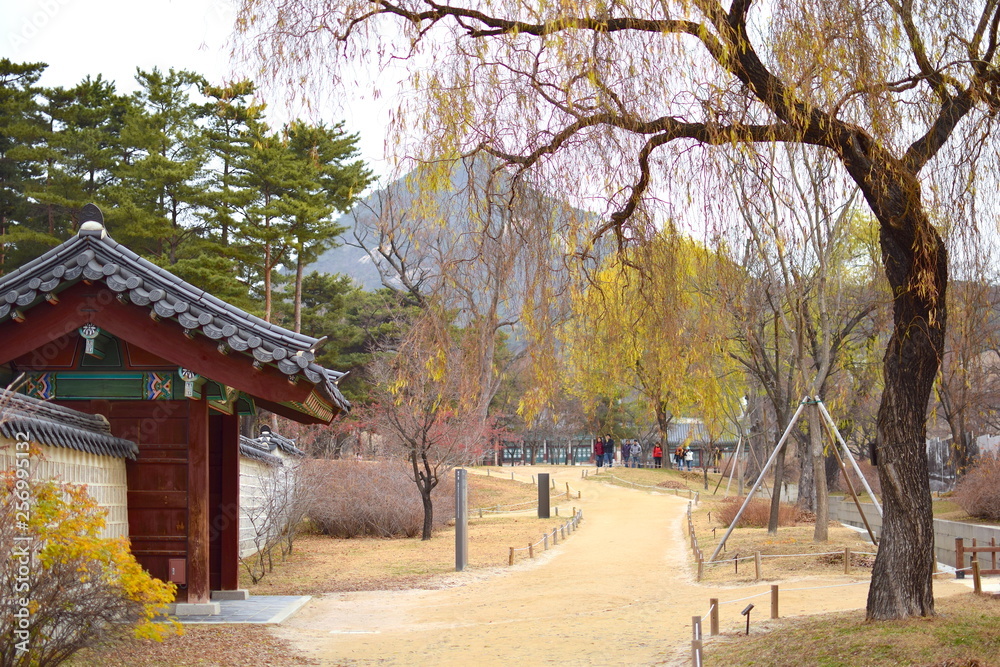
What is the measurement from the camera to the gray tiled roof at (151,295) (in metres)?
9.09

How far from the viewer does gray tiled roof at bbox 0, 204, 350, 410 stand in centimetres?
909

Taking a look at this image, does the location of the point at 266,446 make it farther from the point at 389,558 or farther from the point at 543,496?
the point at 543,496

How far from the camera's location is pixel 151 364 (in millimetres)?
9789

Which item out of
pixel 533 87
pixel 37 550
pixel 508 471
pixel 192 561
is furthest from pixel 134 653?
pixel 508 471

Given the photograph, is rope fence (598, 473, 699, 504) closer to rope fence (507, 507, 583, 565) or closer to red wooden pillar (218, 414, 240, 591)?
rope fence (507, 507, 583, 565)

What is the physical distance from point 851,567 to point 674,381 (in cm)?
641

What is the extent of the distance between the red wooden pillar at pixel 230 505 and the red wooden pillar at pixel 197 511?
1.83 m

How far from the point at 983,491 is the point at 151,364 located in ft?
68.4

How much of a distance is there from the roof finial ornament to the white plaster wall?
2368 mm

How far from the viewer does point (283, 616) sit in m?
10.4

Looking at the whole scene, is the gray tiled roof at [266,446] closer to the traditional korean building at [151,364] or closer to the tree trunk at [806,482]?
the traditional korean building at [151,364]

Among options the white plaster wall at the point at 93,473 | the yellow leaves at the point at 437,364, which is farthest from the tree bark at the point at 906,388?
the white plaster wall at the point at 93,473

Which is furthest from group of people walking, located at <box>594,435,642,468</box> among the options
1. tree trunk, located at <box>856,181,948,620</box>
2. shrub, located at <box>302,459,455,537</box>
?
tree trunk, located at <box>856,181,948,620</box>

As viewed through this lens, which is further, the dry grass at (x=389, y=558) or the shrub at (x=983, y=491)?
the shrub at (x=983, y=491)
